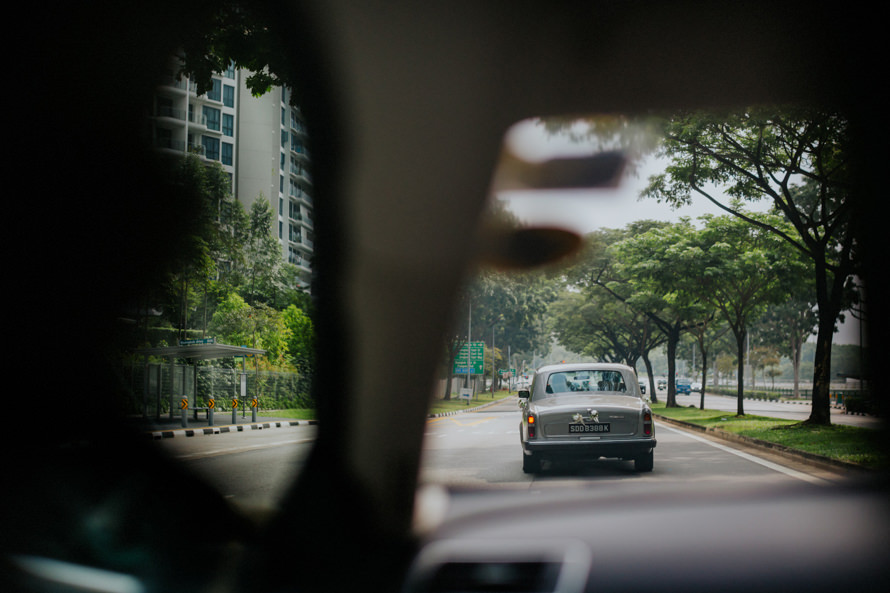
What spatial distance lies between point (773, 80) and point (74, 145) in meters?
7.71

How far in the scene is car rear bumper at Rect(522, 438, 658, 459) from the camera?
28.6 feet

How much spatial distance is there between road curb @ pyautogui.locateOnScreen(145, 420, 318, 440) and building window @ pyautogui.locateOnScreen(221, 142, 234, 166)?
4186cm

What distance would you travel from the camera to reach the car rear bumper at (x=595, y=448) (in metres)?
8.70

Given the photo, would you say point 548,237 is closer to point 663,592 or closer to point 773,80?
point 773,80

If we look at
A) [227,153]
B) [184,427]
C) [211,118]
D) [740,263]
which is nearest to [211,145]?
[227,153]

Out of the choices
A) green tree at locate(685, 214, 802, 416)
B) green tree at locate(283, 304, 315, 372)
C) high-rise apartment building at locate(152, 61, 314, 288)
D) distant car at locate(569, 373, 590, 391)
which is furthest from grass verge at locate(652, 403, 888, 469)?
high-rise apartment building at locate(152, 61, 314, 288)

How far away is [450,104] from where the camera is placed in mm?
7129

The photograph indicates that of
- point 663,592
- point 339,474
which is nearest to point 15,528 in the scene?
point 339,474

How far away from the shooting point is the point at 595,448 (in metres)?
8.71

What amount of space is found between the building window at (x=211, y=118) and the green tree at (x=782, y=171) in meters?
52.5

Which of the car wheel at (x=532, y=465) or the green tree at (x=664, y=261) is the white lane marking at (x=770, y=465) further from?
the green tree at (x=664, y=261)

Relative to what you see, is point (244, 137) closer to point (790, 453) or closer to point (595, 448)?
point (790, 453)

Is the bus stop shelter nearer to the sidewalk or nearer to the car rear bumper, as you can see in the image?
the sidewalk

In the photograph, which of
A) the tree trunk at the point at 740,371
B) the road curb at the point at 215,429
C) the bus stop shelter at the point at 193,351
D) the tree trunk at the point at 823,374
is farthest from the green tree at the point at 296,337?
the tree trunk at the point at 823,374
